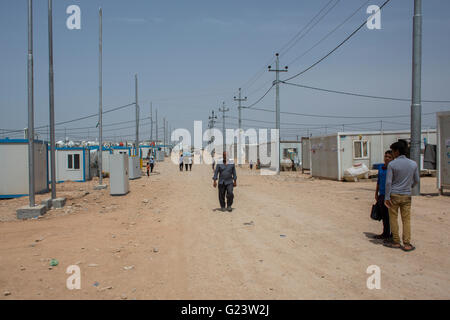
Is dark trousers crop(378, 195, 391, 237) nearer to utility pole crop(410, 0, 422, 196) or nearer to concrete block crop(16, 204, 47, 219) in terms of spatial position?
utility pole crop(410, 0, 422, 196)

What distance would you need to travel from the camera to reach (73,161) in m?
24.2

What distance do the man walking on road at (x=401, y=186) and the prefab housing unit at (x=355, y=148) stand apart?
14.5 meters

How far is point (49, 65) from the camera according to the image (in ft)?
39.0

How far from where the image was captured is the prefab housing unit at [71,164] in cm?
2408

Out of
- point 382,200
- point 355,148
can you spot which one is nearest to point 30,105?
point 382,200

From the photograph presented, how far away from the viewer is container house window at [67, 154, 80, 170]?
24203mm

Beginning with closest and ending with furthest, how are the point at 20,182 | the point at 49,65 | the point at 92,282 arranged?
the point at 92,282
the point at 49,65
the point at 20,182

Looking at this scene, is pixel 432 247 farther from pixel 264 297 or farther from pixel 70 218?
pixel 70 218

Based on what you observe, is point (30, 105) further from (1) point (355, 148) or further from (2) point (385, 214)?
(1) point (355, 148)

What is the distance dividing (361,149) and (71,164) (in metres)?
18.9

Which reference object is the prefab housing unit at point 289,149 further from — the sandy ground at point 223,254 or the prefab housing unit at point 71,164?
the sandy ground at point 223,254

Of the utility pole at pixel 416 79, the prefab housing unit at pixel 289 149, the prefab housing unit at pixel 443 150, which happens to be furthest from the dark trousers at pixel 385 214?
the prefab housing unit at pixel 289 149
